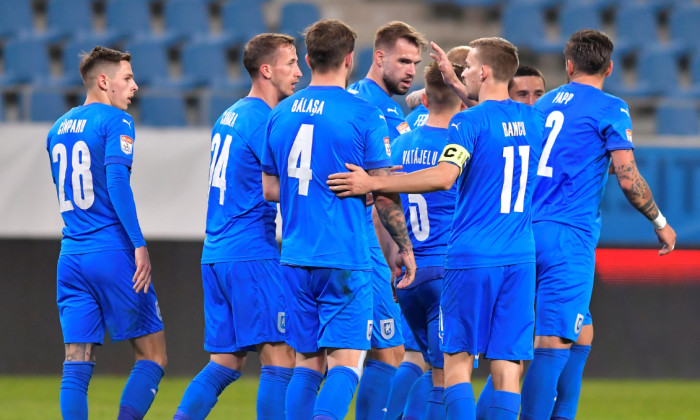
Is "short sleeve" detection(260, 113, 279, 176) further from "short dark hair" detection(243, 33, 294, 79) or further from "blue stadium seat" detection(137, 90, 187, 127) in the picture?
"blue stadium seat" detection(137, 90, 187, 127)

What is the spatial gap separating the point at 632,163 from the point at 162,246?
535cm

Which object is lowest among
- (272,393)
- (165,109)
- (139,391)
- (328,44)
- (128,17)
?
(139,391)

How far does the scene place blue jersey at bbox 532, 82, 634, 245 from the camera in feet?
18.8

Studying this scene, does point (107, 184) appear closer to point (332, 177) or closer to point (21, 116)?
point (332, 177)

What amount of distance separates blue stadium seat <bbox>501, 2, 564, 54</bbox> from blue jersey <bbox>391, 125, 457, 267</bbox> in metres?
7.72

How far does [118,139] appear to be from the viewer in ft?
18.9

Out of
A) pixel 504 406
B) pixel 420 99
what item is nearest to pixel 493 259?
pixel 504 406

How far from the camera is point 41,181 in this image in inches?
369

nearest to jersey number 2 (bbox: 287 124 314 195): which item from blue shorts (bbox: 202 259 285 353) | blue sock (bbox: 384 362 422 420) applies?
blue shorts (bbox: 202 259 285 353)

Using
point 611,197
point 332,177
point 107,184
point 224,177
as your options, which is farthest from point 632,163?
point 611,197

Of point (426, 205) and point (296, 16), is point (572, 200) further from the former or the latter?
point (296, 16)

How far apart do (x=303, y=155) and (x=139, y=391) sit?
6.15ft

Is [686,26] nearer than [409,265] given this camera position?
No

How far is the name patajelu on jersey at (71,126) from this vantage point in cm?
582
